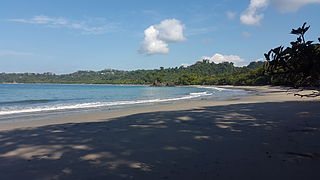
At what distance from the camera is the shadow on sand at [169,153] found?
4.45 meters

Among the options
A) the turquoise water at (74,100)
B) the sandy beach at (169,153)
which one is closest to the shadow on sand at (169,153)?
the sandy beach at (169,153)

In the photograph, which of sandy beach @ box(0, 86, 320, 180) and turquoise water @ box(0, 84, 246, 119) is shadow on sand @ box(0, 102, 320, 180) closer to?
sandy beach @ box(0, 86, 320, 180)

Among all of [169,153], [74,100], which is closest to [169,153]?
[169,153]

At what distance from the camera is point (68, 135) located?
328 inches

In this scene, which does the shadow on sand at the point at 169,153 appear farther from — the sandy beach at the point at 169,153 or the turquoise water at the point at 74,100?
the turquoise water at the point at 74,100

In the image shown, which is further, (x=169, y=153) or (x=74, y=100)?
(x=74, y=100)

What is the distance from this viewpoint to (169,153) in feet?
18.7

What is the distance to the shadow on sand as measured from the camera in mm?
4453

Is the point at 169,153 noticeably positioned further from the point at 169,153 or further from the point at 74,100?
the point at 74,100

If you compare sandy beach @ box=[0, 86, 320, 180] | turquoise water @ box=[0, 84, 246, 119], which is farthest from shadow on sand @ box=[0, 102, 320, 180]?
turquoise water @ box=[0, 84, 246, 119]

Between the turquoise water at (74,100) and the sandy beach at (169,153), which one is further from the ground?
the sandy beach at (169,153)

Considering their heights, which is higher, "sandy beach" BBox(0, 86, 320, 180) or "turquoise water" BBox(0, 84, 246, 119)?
"sandy beach" BBox(0, 86, 320, 180)

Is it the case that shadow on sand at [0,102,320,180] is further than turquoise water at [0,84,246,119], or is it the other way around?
turquoise water at [0,84,246,119]

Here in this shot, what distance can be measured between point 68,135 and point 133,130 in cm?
225
